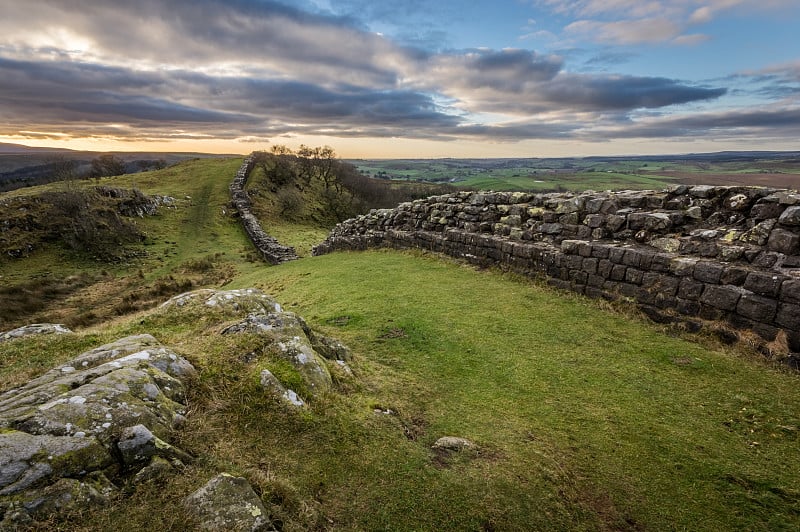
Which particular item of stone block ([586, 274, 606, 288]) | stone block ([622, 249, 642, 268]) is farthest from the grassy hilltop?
stone block ([622, 249, 642, 268])

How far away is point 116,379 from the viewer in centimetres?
429

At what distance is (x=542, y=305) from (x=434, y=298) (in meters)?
3.24

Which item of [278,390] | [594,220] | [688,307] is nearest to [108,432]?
[278,390]

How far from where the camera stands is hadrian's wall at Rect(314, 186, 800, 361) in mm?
7836

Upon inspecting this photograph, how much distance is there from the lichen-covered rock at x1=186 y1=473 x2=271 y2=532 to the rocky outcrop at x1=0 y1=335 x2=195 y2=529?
61 cm

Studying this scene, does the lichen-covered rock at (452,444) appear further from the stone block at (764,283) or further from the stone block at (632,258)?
the stone block at (632,258)

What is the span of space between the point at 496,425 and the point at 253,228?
112ft

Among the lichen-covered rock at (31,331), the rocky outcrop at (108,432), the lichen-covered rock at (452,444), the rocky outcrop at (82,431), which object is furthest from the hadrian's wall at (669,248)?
the lichen-covered rock at (31,331)

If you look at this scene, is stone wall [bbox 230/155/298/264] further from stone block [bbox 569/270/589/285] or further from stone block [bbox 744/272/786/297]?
stone block [bbox 744/272/786/297]

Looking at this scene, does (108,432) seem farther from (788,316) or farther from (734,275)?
(734,275)

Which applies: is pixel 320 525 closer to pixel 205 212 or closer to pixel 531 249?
pixel 531 249

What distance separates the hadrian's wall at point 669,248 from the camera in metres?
7.84

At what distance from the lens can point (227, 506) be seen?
325cm

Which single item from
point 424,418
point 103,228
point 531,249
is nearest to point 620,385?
point 424,418
